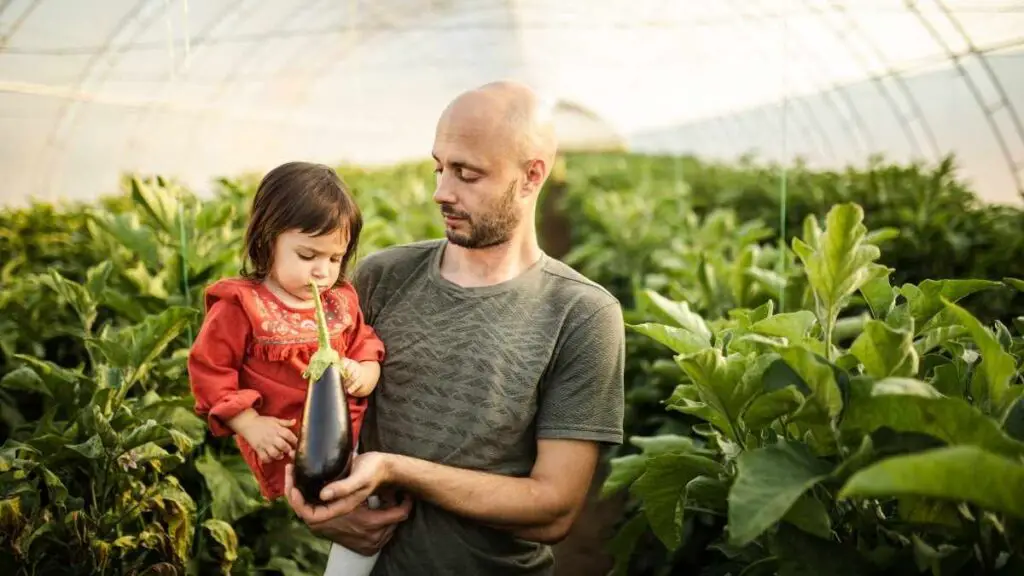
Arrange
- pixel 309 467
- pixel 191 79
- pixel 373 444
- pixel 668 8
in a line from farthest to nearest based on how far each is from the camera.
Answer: pixel 668 8 < pixel 191 79 < pixel 373 444 < pixel 309 467

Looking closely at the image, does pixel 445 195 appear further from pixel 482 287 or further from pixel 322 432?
pixel 322 432

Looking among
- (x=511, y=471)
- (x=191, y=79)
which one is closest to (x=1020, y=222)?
(x=511, y=471)

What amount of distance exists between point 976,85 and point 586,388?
26.4 ft

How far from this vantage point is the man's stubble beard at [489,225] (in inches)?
83.0

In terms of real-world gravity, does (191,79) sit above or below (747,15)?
below

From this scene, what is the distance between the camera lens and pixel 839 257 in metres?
1.60

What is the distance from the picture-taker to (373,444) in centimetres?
230

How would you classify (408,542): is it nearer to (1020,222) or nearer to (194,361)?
(194,361)

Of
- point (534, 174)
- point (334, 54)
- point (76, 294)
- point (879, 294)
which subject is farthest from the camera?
point (334, 54)

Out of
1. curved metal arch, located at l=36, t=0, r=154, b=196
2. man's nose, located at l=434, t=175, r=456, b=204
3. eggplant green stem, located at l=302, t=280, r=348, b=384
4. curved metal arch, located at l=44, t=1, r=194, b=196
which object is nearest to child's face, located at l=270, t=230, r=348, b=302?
eggplant green stem, located at l=302, t=280, r=348, b=384

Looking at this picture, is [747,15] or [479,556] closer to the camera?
[479,556]

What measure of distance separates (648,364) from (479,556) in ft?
7.15

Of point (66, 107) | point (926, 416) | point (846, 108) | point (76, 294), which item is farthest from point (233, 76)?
point (926, 416)

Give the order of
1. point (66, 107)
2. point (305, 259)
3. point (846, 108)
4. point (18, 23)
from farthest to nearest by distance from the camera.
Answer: point (846, 108), point (66, 107), point (18, 23), point (305, 259)
